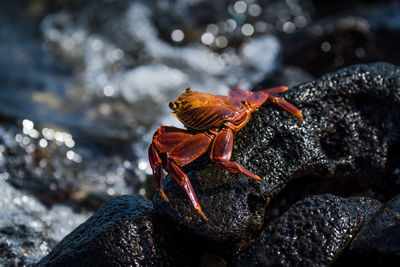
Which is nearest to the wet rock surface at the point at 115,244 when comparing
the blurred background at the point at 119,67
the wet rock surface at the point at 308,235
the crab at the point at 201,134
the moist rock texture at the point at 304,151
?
the moist rock texture at the point at 304,151

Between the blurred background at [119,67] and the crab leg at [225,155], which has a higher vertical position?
the blurred background at [119,67]

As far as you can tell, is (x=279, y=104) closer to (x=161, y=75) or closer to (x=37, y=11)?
(x=161, y=75)

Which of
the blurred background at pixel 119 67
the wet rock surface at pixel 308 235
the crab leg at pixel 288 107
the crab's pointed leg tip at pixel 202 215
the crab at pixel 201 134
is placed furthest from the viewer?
the blurred background at pixel 119 67

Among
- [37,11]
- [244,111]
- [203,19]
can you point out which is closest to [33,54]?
[37,11]

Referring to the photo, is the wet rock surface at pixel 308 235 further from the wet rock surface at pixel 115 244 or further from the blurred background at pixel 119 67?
the blurred background at pixel 119 67

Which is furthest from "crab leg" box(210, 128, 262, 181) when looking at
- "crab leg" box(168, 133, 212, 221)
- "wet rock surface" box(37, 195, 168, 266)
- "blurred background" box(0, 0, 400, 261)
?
"blurred background" box(0, 0, 400, 261)

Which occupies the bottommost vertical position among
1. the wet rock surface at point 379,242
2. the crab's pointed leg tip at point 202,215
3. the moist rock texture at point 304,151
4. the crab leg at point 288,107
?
the wet rock surface at point 379,242

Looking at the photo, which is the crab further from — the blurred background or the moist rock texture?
the blurred background

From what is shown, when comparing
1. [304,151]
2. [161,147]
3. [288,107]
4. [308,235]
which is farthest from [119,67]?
[308,235]
